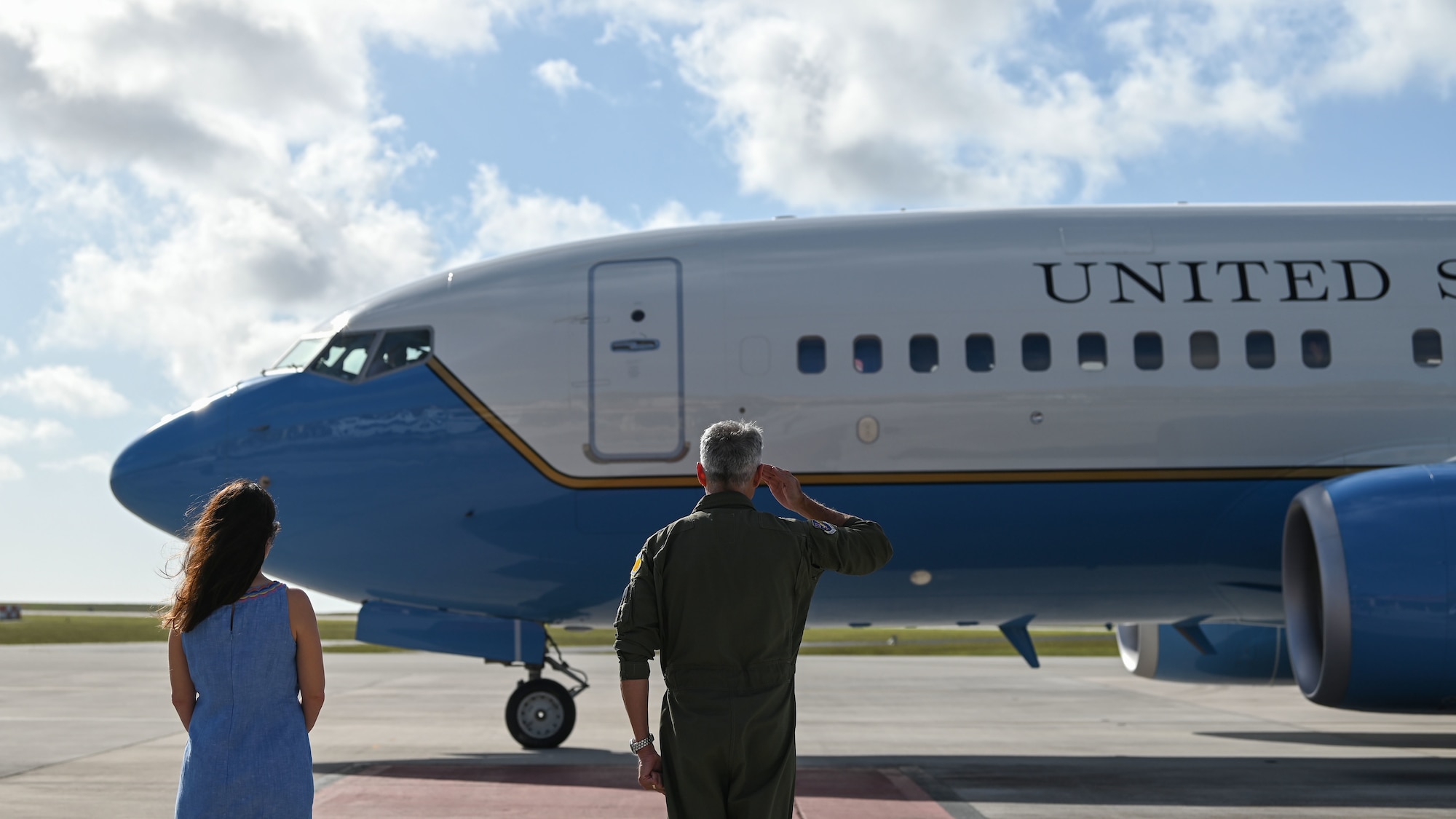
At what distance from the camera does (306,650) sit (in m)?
3.52

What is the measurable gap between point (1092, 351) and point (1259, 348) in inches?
48.1

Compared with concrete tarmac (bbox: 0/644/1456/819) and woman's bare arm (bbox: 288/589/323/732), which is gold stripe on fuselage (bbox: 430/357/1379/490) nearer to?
concrete tarmac (bbox: 0/644/1456/819)

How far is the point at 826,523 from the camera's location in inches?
160

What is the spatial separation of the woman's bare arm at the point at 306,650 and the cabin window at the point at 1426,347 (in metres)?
8.88

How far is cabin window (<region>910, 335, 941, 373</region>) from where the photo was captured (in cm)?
982

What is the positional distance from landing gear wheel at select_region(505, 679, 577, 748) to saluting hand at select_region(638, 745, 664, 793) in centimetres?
747

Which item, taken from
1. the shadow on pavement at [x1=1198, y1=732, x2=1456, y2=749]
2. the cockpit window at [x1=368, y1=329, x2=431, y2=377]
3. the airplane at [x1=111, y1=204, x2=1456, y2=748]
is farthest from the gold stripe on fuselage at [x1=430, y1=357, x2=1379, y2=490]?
the shadow on pavement at [x1=1198, y1=732, x2=1456, y2=749]

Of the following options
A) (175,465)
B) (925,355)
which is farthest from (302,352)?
(925,355)

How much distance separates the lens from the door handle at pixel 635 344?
9953 mm

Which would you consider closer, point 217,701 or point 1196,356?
point 217,701

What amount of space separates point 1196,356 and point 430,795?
6.10 metres

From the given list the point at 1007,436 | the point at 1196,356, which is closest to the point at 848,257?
the point at 1007,436

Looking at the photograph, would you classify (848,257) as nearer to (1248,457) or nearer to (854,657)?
(1248,457)

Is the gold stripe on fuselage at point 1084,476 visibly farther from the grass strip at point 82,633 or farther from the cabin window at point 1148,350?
the grass strip at point 82,633
